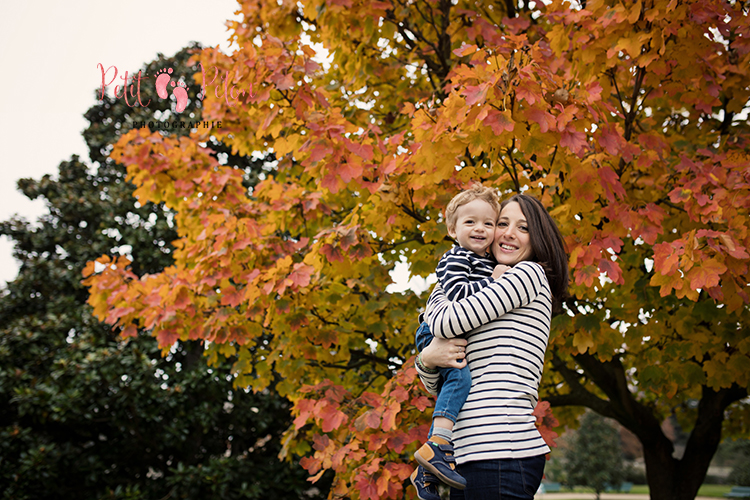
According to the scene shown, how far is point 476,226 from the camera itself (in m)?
1.87

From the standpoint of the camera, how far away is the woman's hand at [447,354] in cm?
160

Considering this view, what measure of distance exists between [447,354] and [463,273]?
Result: 294mm

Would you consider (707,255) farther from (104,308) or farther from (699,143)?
(104,308)

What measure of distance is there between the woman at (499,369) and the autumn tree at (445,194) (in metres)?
0.91

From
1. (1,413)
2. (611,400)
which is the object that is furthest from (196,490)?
(611,400)

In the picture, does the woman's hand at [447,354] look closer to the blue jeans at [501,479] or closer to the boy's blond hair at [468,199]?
the blue jeans at [501,479]

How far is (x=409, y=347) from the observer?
14.7 ft

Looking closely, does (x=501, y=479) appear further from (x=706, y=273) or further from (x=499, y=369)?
(x=706, y=273)

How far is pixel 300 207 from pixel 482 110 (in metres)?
2.07

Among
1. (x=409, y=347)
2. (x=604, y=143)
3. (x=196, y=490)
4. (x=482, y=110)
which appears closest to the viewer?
(x=482, y=110)

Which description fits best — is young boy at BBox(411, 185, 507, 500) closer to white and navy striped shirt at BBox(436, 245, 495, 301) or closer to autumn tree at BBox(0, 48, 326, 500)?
white and navy striped shirt at BBox(436, 245, 495, 301)

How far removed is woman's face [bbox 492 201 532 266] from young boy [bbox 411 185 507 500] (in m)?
0.04

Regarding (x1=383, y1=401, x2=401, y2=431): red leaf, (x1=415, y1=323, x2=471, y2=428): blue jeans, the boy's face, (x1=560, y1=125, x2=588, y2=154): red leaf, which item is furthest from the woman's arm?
(x1=383, y1=401, x2=401, y2=431): red leaf

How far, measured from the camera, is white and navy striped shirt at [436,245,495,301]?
1.68 metres
